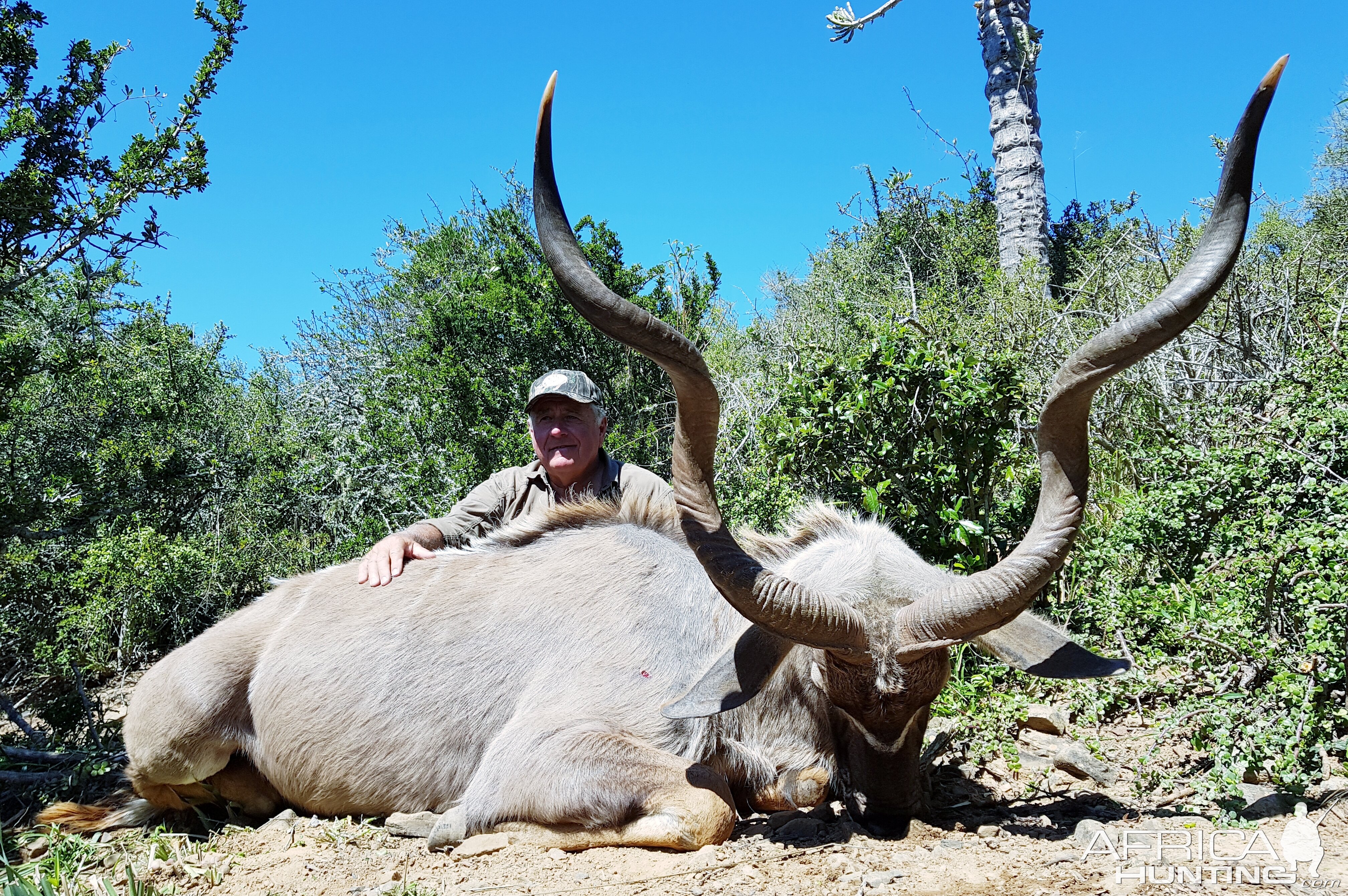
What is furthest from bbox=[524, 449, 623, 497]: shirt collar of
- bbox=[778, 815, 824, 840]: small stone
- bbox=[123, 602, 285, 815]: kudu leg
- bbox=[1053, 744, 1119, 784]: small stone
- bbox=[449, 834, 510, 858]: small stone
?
bbox=[1053, 744, 1119, 784]: small stone

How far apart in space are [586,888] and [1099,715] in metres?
2.72

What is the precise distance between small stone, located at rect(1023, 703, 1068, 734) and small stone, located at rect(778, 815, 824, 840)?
59.5 inches

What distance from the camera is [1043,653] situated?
346 centimetres

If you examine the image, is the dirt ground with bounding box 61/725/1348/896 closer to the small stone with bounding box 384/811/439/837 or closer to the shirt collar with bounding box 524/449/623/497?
the small stone with bounding box 384/811/439/837

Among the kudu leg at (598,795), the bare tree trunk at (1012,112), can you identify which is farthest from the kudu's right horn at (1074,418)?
the bare tree trunk at (1012,112)

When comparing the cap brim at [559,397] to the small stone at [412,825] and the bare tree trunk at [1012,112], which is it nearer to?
the small stone at [412,825]

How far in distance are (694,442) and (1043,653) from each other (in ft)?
5.14

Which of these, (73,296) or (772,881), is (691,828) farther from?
(73,296)

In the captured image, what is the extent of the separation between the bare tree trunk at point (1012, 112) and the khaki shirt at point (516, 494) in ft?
26.8

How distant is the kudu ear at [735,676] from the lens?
3.32 m

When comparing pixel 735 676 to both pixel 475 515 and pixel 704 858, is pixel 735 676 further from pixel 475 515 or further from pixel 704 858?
pixel 475 515

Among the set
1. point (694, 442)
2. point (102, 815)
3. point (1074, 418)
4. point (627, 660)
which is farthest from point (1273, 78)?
point (102, 815)

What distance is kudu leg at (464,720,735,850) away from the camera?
3389 millimetres

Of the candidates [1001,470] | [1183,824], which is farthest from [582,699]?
[1001,470]
